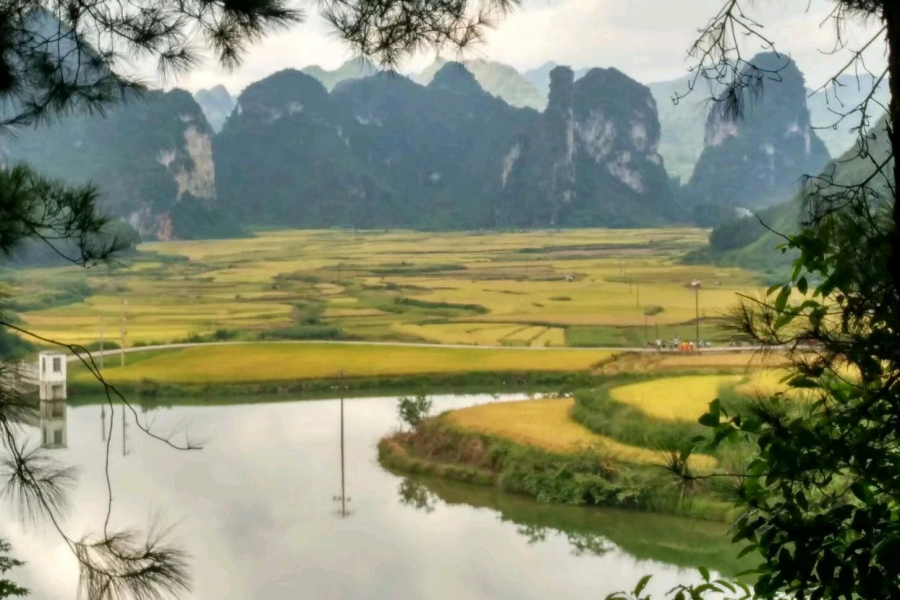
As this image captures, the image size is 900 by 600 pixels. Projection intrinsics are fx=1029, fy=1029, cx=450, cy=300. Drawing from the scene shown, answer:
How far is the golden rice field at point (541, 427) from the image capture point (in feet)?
21.6

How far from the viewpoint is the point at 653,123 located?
22.4m

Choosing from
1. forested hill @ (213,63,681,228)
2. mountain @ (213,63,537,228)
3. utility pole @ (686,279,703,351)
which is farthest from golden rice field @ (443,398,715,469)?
mountain @ (213,63,537,228)

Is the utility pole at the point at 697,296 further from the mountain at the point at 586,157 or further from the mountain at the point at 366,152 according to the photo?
the mountain at the point at 366,152

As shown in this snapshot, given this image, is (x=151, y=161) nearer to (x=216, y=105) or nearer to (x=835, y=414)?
(x=216, y=105)

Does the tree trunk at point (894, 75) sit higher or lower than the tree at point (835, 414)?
higher

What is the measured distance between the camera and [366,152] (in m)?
22.8

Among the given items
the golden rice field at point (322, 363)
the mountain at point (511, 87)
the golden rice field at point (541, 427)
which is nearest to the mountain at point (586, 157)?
the mountain at point (511, 87)

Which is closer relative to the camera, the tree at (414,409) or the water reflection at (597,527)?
the water reflection at (597,527)

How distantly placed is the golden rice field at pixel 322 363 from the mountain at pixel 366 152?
818 cm

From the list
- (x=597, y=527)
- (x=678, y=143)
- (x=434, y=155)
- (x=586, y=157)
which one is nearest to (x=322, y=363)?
(x=597, y=527)

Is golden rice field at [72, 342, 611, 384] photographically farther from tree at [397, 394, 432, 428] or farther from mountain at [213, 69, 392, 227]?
mountain at [213, 69, 392, 227]

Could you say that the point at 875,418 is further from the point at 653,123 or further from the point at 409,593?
the point at 653,123

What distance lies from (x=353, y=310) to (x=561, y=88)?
11.1m

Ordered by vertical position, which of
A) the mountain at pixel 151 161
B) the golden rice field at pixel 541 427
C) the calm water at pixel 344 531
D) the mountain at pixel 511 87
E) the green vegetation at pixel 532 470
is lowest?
the calm water at pixel 344 531
